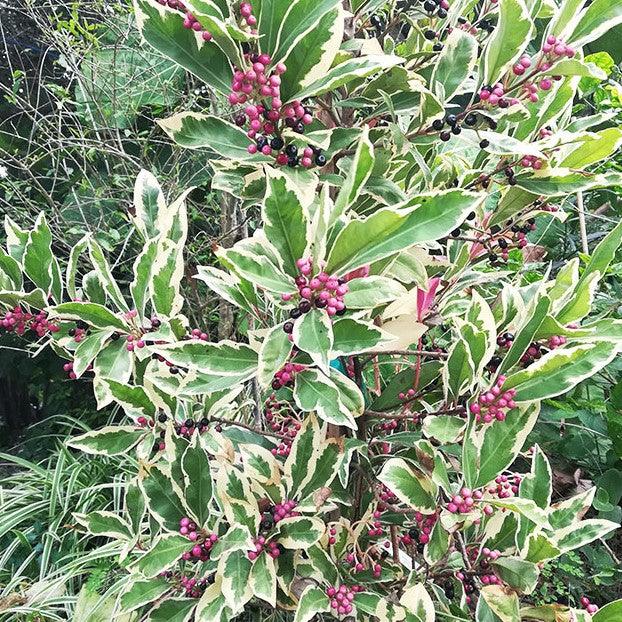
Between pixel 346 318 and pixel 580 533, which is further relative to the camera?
pixel 580 533

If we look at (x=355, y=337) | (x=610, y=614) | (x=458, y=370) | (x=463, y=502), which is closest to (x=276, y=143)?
(x=355, y=337)

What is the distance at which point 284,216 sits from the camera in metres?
0.49

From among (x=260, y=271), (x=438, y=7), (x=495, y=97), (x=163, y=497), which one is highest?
(x=438, y=7)

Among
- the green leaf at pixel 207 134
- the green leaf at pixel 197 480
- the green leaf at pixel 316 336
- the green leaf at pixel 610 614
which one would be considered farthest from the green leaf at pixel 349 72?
the green leaf at pixel 610 614

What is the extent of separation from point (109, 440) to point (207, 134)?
0.41m

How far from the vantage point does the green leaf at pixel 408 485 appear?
0.63 meters

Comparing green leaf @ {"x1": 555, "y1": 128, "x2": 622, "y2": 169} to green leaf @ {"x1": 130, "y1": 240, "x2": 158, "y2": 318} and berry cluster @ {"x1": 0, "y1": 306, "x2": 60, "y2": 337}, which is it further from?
berry cluster @ {"x1": 0, "y1": 306, "x2": 60, "y2": 337}

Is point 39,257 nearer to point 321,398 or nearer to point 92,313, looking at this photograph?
point 92,313

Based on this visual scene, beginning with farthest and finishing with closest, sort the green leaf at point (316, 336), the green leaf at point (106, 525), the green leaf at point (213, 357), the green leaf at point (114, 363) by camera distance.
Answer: the green leaf at point (106, 525) < the green leaf at point (114, 363) < the green leaf at point (213, 357) < the green leaf at point (316, 336)

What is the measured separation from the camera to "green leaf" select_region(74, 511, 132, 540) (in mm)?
783

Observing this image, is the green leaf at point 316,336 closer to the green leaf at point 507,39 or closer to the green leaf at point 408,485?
the green leaf at point 408,485

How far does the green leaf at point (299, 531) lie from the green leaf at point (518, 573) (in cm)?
22

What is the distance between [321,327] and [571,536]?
468mm

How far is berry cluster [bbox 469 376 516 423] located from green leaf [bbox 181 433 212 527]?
0.31 m
